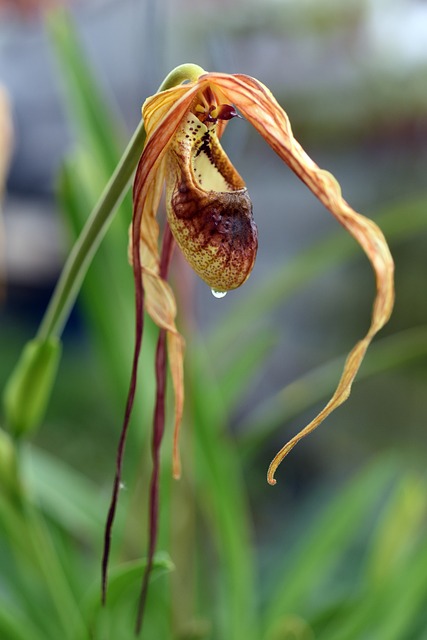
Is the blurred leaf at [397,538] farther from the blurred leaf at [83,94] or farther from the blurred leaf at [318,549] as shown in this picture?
the blurred leaf at [83,94]

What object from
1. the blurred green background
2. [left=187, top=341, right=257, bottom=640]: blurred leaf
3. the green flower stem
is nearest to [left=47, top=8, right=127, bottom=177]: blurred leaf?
the blurred green background

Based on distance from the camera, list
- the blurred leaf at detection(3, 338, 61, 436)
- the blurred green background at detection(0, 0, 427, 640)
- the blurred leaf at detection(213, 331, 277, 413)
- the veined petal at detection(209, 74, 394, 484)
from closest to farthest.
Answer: the veined petal at detection(209, 74, 394, 484), the blurred leaf at detection(3, 338, 61, 436), the blurred green background at detection(0, 0, 427, 640), the blurred leaf at detection(213, 331, 277, 413)

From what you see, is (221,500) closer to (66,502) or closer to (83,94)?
(66,502)

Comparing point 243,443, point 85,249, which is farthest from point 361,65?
point 85,249

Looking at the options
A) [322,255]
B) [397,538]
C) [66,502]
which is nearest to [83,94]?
[322,255]

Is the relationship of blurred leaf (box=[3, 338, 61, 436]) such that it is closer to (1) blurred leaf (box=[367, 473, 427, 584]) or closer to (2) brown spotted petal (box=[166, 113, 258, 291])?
(2) brown spotted petal (box=[166, 113, 258, 291])

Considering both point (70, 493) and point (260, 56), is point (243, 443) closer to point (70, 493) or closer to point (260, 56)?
point (70, 493)

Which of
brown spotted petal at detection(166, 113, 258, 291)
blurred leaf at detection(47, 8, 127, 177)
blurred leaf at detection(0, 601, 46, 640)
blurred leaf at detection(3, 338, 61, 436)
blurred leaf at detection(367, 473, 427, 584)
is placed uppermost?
blurred leaf at detection(47, 8, 127, 177)
